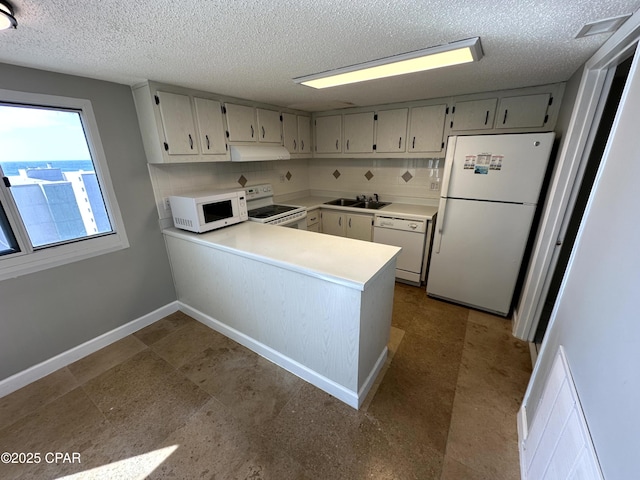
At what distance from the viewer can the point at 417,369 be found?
1.95m

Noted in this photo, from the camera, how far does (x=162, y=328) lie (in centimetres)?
248

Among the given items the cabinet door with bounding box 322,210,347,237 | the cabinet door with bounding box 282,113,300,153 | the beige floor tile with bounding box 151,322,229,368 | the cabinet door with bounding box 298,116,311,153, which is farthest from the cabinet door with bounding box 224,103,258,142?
the beige floor tile with bounding box 151,322,229,368

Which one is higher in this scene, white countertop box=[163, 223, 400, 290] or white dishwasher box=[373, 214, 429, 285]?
white countertop box=[163, 223, 400, 290]

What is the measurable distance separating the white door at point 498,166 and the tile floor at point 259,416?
130 cm

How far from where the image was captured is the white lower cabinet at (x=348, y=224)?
3.33 metres

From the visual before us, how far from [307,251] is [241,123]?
1.81 meters

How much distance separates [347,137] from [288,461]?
11.1 ft

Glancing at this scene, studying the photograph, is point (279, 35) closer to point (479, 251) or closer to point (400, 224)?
point (400, 224)

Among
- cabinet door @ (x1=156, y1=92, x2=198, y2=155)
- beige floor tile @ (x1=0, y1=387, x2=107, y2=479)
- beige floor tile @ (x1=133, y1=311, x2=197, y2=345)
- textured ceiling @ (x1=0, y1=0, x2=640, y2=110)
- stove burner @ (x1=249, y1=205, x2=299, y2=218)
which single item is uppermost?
textured ceiling @ (x1=0, y1=0, x2=640, y2=110)

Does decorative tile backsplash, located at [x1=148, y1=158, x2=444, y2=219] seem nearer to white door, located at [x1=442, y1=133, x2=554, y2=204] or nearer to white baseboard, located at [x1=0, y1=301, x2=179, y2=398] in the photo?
white door, located at [x1=442, y1=133, x2=554, y2=204]

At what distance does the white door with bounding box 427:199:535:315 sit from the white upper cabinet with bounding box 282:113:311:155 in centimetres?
205

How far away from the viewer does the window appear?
1685 mm

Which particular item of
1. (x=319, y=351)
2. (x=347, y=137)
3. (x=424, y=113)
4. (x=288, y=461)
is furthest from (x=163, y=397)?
(x=424, y=113)

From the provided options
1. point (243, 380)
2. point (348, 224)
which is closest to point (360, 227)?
point (348, 224)
